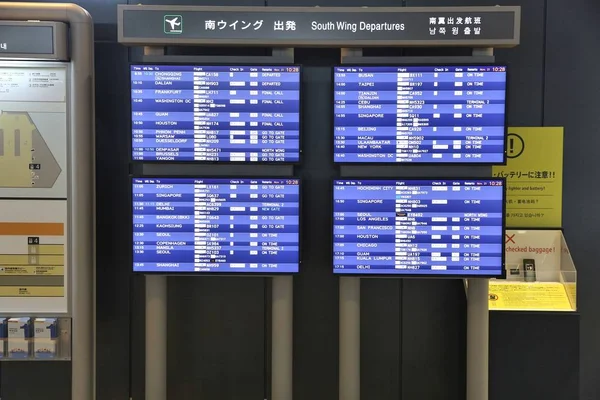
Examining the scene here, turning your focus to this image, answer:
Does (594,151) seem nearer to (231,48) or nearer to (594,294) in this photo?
(594,294)

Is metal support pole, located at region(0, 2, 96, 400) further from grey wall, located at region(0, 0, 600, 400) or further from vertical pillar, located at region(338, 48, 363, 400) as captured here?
vertical pillar, located at region(338, 48, 363, 400)

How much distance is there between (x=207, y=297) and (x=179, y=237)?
519 millimetres

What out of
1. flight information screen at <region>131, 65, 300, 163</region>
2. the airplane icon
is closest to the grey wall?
flight information screen at <region>131, 65, 300, 163</region>

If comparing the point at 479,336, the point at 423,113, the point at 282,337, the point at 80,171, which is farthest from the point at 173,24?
the point at 479,336

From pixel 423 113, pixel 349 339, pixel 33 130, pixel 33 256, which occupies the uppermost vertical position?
pixel 423 113

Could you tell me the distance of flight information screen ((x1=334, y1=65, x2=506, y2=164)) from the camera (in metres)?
2.94

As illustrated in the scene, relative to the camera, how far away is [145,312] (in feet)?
10.5

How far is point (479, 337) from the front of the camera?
3.02 meters

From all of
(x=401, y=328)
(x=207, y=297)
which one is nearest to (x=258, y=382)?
(x=207, y=297)

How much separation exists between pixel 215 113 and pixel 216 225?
1.99 ft

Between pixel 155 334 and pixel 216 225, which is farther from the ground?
pixel 216 225

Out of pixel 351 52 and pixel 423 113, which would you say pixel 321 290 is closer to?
pixel 423 113

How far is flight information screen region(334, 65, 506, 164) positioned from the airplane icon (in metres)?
0.88

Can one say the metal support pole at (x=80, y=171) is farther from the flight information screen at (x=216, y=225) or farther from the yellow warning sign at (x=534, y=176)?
the yellow warning sign at (x=534, y=176)
